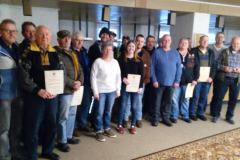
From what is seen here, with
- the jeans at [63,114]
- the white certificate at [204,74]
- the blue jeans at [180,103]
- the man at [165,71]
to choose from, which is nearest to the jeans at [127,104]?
the man at [165,71]

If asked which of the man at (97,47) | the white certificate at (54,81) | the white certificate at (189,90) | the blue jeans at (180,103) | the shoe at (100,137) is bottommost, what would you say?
the shoe at (100,137)

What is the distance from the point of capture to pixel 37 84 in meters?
2.08

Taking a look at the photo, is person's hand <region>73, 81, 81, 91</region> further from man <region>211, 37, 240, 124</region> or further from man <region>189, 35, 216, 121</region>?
man <region>211, 37, 240, 124</region>

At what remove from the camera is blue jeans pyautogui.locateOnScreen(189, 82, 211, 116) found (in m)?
3.70

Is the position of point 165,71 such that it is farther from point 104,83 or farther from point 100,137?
point 100,137

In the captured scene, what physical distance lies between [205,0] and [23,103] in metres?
3.70

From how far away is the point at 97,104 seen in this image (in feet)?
9.32

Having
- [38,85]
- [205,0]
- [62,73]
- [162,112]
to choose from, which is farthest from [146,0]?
[38,85]

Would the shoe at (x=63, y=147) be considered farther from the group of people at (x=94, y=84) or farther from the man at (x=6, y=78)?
the man at (x=6, y=78)

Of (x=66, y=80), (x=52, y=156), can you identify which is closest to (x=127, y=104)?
(x=66, y=80)

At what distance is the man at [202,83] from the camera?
3.54m

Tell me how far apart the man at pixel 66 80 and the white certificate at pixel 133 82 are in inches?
28.3

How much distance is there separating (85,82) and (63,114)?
1.90 ft

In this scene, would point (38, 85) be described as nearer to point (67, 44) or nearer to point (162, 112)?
point (67, 44)
